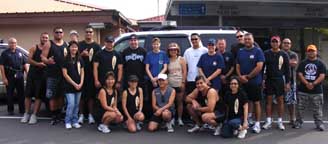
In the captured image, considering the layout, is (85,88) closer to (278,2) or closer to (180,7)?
(180,7)

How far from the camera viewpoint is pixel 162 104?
909 centimetres

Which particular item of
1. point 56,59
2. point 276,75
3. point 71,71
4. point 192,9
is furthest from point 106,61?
point 192,9

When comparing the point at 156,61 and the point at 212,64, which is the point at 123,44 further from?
the point at 212,64

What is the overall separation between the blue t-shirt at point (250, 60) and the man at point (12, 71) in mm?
4636

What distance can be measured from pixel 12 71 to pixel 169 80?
3496mm

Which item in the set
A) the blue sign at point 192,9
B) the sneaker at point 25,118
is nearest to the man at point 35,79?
the sneaker at point 25,118

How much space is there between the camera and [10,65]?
10.5 m

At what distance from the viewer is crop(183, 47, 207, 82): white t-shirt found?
927 centimetres

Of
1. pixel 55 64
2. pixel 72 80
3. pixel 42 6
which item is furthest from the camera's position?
pixel 42 6

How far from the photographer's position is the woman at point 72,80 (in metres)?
9.19

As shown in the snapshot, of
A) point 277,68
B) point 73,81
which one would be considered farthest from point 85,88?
point 277,68

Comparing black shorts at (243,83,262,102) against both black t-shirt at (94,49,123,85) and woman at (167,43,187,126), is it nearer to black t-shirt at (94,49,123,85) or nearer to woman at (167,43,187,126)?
woman at (167,43,187,126)

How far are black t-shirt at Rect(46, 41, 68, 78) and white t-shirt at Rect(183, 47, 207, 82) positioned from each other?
2.27 metres

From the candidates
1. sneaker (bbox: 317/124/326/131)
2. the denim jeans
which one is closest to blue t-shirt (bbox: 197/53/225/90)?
sneaker (bbox: 317/124/326/131)
